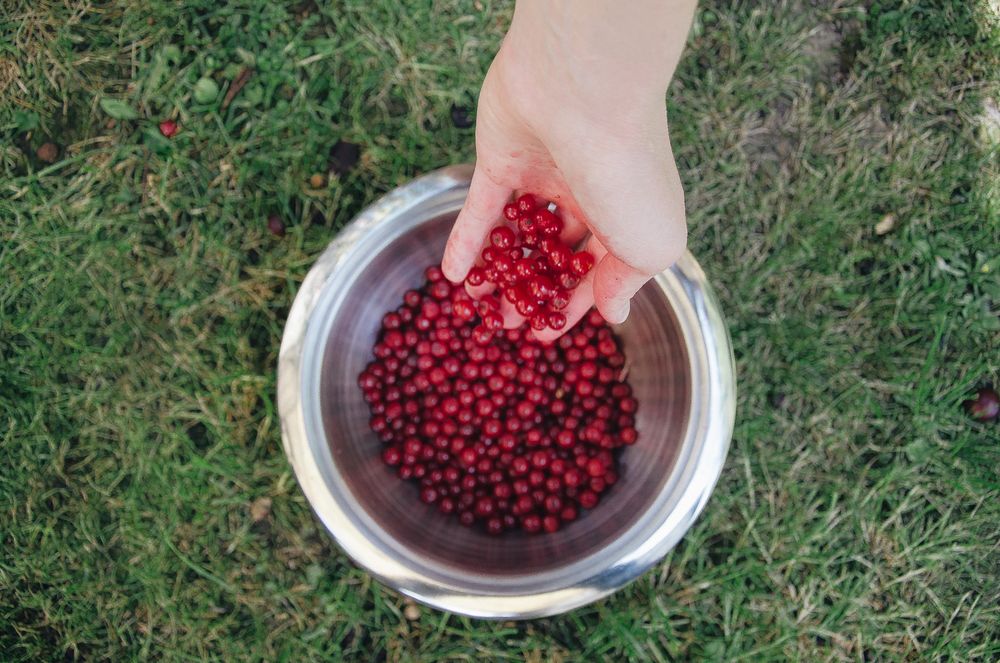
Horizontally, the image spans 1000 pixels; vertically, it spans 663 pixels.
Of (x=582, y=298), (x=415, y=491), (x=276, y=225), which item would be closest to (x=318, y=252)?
(x=276, y=225)

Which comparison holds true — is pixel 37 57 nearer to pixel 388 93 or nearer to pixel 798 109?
pixel 388 93

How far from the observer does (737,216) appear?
8.62 ft

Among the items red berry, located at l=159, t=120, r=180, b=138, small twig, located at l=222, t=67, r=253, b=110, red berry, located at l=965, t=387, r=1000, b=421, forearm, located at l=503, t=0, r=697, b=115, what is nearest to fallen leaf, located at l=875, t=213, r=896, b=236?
red berry, located at l=965, t=387, r=1000, b=421

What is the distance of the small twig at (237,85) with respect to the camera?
2680 millimetres

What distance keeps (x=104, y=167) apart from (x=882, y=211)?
9.08 feet

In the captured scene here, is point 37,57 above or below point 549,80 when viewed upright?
below

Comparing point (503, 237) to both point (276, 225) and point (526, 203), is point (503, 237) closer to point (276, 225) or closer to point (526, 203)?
point (526, 203)

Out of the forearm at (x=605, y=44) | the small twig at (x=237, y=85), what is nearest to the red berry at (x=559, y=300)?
the forearm at (x=605, y=44)

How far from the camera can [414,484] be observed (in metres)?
2.27

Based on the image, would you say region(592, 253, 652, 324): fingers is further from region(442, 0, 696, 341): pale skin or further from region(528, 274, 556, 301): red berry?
region(528, 274, 556, 301): red berry

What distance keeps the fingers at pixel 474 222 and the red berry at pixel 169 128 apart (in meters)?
1.25

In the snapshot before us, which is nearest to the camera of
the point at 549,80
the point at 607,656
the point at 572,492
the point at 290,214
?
the point at 549,80

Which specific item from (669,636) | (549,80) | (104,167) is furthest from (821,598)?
(104,167)

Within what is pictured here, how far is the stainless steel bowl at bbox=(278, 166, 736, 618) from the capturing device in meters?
1.86
